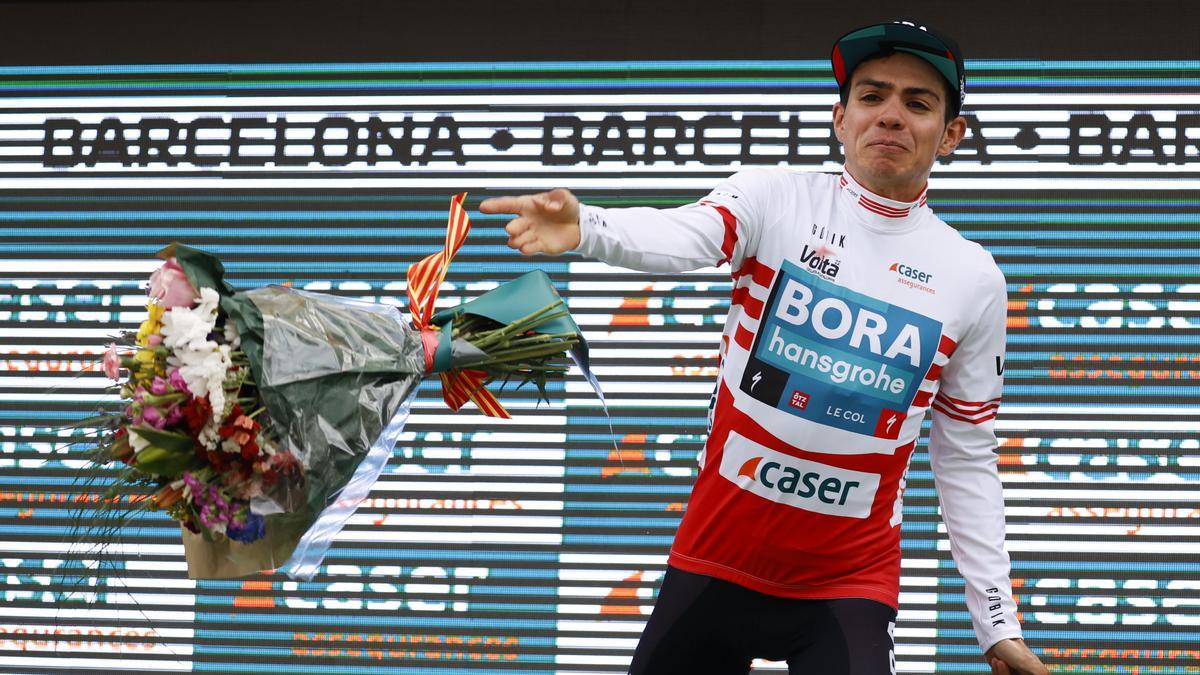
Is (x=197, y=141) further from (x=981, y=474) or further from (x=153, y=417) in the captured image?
(x=981, y=474)

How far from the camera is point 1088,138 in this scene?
14.4 ft

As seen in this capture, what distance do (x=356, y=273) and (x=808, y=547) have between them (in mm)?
2696

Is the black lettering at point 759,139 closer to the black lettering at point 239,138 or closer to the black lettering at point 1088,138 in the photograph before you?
the black lettering at point 1088,138

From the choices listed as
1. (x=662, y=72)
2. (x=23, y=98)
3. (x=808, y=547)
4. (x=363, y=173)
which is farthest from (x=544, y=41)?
(x=808, y=547)

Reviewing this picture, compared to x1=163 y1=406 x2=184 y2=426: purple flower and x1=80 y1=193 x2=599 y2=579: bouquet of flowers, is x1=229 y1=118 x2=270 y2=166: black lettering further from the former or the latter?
x1=163 y1=406 x2=184 y2=426: purple flower

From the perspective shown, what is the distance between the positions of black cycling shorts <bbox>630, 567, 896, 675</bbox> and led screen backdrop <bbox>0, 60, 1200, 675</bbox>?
210 cm

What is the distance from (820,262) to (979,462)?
0.53 meters

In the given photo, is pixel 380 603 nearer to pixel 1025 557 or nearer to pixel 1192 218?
pixel 1025 557

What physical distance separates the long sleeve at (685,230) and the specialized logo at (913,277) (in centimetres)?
28

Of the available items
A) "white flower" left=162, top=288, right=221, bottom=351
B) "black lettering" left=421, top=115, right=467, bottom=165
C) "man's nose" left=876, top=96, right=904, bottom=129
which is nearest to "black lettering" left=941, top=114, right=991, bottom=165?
"black lettering" left=421, top=115, right=467, bottom=165

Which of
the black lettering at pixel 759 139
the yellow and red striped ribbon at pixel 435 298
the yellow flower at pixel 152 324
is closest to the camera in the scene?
the yellow flower at pixel 152 324

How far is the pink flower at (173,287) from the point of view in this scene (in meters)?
1.90

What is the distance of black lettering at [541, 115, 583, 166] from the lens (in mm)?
4500

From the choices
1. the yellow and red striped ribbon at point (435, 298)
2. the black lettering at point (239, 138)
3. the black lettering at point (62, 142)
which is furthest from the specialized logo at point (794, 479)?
the black lettering at point (62, 142)
